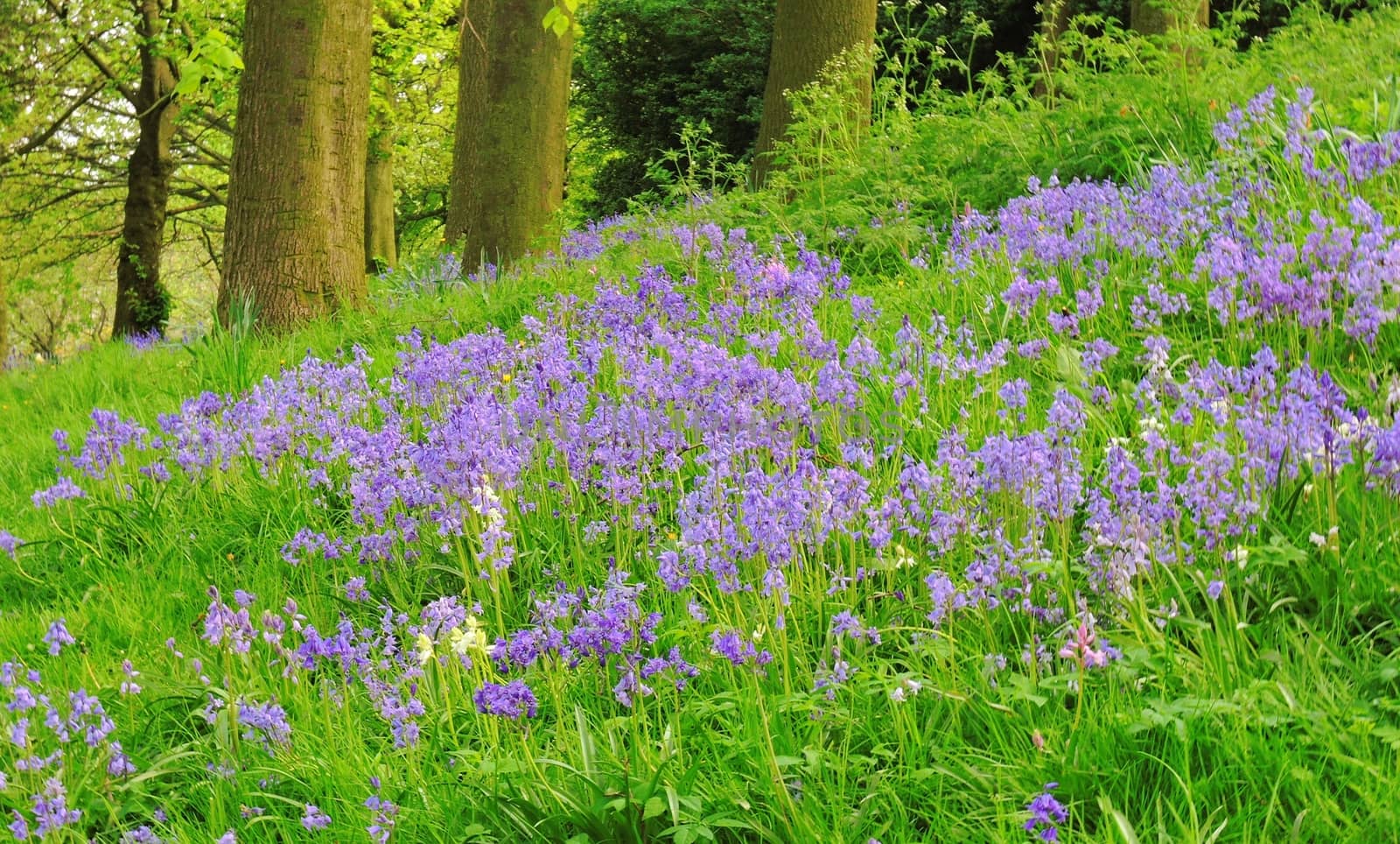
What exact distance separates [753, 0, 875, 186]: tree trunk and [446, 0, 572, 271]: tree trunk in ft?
6.65

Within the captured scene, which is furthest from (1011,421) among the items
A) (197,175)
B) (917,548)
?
(197,175)

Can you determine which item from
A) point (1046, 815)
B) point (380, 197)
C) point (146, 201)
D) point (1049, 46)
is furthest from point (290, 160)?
point (380, 197)

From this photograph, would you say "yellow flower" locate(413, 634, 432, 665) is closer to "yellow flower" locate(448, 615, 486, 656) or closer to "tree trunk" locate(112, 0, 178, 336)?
"yellow flower" locate(448, 615, 486, 656)

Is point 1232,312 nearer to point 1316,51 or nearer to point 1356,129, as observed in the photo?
point 1356,129

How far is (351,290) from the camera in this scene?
26.7 ft

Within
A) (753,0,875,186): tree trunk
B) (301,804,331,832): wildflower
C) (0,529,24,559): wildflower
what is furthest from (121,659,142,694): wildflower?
(753,0,875,186): tree trunk

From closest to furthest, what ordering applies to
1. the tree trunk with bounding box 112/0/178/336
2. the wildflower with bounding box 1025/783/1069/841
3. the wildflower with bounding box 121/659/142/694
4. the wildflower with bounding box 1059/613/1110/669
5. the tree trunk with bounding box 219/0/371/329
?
the wildflower with bounding box 1025/783/1069/841 < the wildflower with bounding box 1059/613/1110/669 < the wildflower with bounding box 121/659/142/694 < the tree trunk with bounding box 219/0/371/329 < the tree trunk with bounding box 112/0/178/336

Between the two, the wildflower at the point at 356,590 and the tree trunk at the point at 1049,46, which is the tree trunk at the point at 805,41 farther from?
the wildflower at the point at 356,590

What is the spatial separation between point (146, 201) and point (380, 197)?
454 centimetres

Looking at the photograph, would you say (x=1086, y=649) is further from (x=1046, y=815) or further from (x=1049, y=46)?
(x=1049, y=46)

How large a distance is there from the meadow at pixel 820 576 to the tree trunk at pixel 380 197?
17251mm

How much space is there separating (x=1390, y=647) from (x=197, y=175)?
32350mm

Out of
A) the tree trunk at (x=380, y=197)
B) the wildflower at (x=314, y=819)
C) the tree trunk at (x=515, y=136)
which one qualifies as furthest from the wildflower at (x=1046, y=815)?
the tree trunk at (x=380, y=197)

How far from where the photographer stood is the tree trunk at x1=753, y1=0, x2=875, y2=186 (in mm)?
8992
